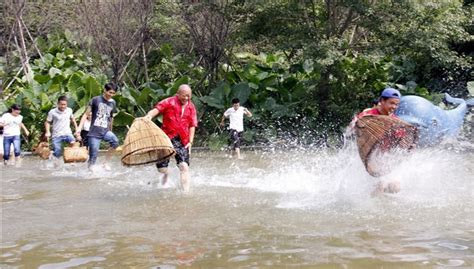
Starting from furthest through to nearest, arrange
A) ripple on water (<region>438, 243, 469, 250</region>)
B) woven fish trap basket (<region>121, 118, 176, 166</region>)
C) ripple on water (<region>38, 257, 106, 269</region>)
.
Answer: woven fish trap basket (<region>121, 118, 176, 166</region>)
ripple on water (<region>438, 243, 469, 250</region>)
ripple on water (<region>38, 257, 106, 269</region>)

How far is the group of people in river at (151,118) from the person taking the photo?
A: 25.5 ft

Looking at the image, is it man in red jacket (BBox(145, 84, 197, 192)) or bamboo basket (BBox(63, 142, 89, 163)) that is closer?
man in red jacket (BBox(145, 84, 197, 192))

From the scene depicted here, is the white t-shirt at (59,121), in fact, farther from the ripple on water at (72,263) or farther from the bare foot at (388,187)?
the ripple on water at (72,263)

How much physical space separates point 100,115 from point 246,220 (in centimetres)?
461

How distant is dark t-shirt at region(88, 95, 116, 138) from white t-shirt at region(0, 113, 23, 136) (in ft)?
11.7

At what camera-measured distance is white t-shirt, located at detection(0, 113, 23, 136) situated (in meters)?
13.5

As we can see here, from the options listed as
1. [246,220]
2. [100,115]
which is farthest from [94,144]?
[246,220]

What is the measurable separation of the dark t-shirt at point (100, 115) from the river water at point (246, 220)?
0.77 metres

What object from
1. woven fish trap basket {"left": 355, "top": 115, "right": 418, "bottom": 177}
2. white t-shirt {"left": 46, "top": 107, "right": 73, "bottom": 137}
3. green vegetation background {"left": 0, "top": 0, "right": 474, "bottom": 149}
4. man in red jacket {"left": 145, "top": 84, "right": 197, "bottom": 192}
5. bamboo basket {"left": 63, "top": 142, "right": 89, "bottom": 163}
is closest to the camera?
woven fish trap basket {"left": 355, "top": 115, "right": 418, "bottom": 177}

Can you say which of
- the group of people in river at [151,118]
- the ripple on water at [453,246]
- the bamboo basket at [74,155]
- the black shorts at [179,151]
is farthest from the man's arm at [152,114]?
the ripple on water at [453,246]

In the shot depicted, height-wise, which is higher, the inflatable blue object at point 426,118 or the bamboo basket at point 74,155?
the inflatable blue object at point 426,118

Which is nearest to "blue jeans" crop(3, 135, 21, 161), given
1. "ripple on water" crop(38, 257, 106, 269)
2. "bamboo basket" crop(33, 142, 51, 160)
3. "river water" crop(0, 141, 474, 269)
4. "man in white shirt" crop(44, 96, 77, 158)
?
"bamboo basket" crop(33, 142, 51, 160)

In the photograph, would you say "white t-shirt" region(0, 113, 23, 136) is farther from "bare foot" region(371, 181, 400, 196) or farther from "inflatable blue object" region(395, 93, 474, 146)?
"bare foot" region(371, 181, 400, 196)

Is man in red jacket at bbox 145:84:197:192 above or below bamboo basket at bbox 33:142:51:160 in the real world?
above
